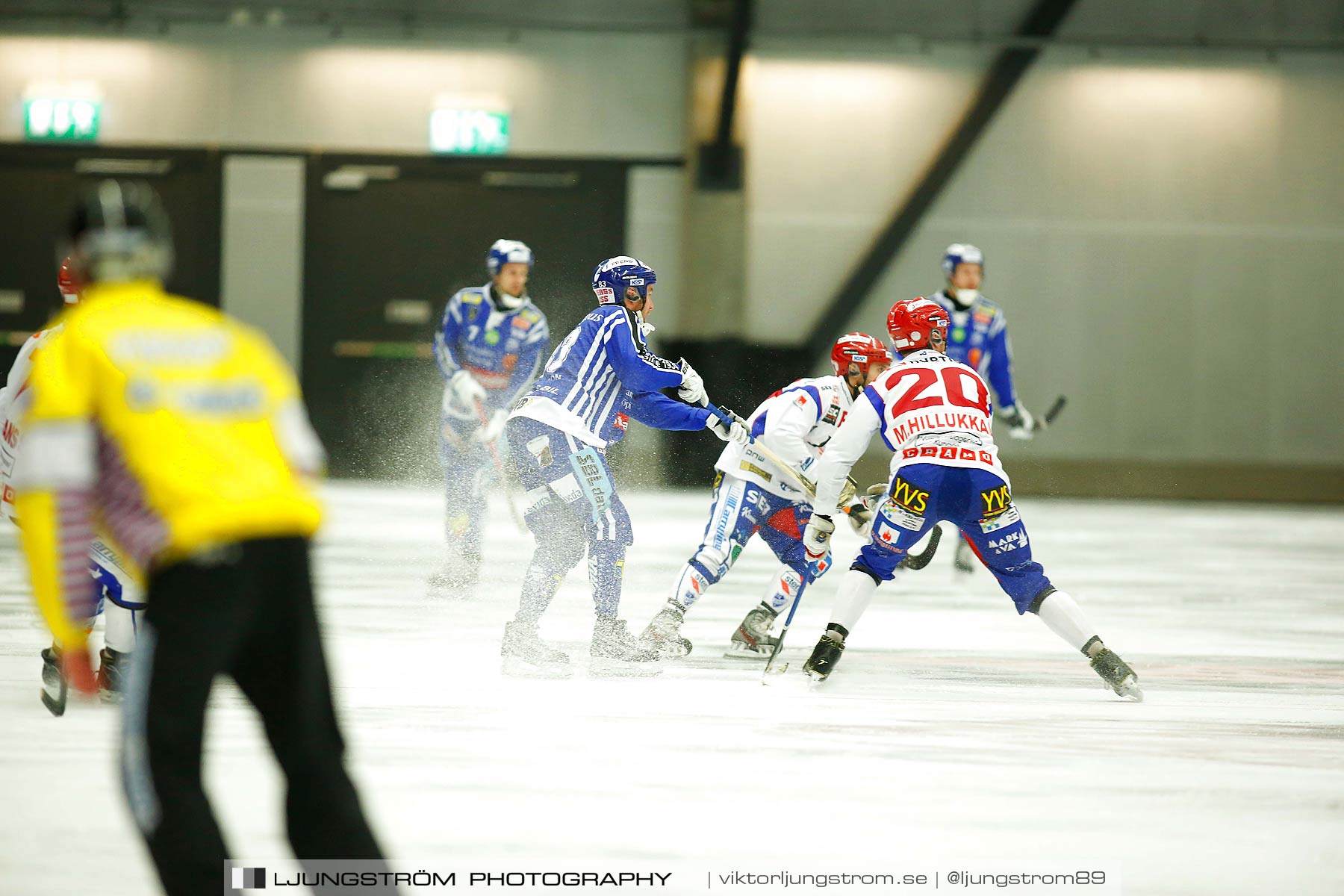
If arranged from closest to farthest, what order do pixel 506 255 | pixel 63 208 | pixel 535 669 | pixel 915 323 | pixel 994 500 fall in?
1. pixel 994 500
2. pixel 915 323
3. pixel 535 669
4. pixel 506 255
5. pixel 63 208

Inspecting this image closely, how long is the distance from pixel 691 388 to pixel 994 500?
1.35 m

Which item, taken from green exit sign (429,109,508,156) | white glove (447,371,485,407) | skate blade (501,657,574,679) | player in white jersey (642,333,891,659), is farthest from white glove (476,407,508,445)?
green exit sign (429,109,508,156)

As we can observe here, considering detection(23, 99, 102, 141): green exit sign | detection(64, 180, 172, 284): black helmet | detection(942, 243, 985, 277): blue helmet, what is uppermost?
detection(23, 99, 102, 141): green exit sign

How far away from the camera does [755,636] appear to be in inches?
251

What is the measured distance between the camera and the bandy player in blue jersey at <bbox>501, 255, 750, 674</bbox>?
19.3ft

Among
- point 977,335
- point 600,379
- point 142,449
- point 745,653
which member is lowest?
point 745,653

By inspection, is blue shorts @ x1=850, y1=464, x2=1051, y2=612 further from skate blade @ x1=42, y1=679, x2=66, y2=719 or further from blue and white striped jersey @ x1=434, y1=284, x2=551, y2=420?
blue and white striped jersey @ x1=434, y1=284, x2=551, y2=420

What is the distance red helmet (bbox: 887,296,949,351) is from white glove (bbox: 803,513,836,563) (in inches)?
28.2

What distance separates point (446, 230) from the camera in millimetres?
16203

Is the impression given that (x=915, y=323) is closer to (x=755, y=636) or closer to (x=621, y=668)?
(x=755, y=636)

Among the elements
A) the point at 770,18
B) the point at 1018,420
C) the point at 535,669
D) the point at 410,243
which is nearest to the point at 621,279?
Result: the point at 535,669

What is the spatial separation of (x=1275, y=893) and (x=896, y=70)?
1392 centimetres

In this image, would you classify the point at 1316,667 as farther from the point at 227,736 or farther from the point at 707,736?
the point at 227,736

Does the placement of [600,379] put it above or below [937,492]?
above
